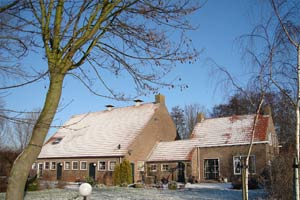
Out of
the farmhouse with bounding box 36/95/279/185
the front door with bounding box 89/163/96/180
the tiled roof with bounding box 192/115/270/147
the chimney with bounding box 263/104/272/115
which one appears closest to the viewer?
the tiled roof with bounding box 192/115/270/147

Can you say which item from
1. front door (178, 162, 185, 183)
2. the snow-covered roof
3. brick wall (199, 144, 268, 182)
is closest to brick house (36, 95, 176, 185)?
the snow-covered roof

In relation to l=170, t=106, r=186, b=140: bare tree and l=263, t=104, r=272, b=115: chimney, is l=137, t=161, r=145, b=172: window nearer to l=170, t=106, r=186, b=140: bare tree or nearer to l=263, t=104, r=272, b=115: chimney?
l=263, t=104, r=272, b=115: chimney

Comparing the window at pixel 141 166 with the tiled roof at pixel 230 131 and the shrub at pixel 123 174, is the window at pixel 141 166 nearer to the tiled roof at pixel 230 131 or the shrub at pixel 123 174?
the shrub at pixel 123 174

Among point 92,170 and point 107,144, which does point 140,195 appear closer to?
point 107,144

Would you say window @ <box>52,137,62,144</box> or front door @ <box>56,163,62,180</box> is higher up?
window @ <box>52,137,62,144</box>

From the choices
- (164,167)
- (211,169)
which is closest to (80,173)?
(164,167)

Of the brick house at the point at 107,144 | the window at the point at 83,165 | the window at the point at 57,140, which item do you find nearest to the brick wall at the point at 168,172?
the brick house at the point at 107,144

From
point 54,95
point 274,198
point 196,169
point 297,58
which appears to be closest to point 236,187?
point 196,169

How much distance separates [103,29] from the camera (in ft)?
24.5

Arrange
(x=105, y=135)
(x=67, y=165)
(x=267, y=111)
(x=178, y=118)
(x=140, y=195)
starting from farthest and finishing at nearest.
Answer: (x=178, y=118), (x=67, y=165), (x=105, y=135), (x=267, y=111), (x=140, y=195)

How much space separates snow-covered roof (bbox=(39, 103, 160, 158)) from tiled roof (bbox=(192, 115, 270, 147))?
19.0 feet

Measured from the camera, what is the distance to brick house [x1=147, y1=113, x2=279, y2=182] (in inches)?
1176

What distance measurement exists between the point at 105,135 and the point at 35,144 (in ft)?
99.8

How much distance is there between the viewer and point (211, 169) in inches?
1272
